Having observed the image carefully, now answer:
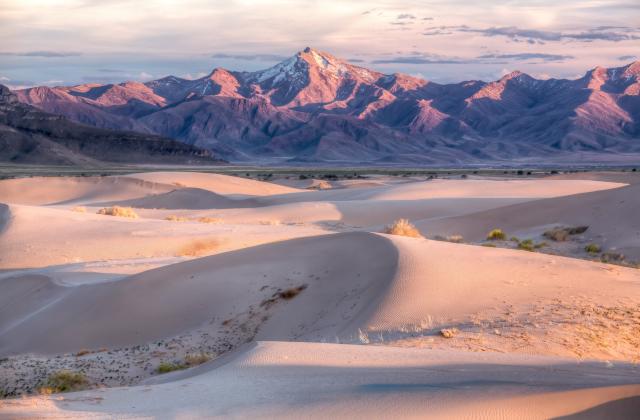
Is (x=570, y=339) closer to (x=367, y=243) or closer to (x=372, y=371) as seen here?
(x=372, y=371)

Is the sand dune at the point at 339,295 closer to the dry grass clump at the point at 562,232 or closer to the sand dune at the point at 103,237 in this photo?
the sand dune at the point at 103,237

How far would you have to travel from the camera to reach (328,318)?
1277 centimetres

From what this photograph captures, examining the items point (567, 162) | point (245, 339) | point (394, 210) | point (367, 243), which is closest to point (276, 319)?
point (245, 339)

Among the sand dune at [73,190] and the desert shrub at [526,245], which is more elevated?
the desert shrub at [526,245]

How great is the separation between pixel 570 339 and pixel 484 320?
131 cm

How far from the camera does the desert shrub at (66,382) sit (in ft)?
34.4

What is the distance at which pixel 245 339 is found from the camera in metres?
13.0

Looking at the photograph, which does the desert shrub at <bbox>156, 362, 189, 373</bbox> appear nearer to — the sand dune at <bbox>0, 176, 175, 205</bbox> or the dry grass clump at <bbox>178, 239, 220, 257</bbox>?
the dry grass clump at <bbox>178, 239, 220, 257</bbox>

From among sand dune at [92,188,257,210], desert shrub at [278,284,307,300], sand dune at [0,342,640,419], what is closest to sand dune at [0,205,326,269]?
desert shrub at [278,284,307,300]

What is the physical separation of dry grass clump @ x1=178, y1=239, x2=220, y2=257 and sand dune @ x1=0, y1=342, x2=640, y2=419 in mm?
15566

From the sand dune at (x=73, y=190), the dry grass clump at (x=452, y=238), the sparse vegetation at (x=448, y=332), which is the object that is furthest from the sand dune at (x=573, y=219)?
the sand dune at (x=73, y=190)

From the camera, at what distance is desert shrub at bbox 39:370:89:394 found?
1048 cm

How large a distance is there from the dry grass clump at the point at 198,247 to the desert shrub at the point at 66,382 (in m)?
13.0

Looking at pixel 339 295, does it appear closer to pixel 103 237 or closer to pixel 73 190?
pixel 103 237
